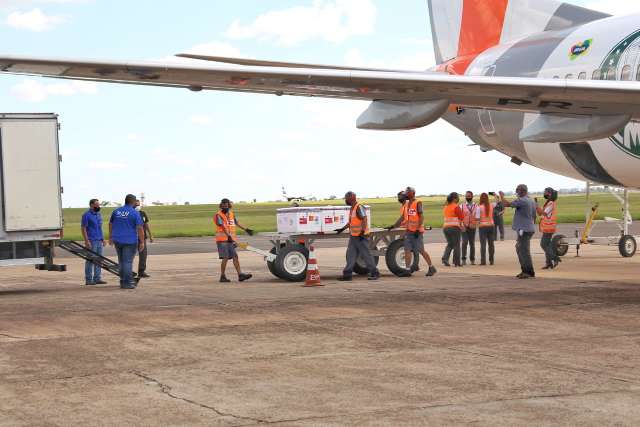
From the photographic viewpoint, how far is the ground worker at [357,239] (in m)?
18.4

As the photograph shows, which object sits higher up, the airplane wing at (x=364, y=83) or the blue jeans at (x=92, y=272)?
the airplane wing at (x=364, y=83)

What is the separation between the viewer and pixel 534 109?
47.9 ft

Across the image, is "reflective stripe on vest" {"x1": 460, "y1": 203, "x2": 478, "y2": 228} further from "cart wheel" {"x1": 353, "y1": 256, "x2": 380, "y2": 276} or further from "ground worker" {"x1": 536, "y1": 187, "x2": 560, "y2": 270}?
"cart wheel" {"x1": 353, "y1": 256, "x2": 380, "y2": 276}

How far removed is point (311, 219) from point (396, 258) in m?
2.05

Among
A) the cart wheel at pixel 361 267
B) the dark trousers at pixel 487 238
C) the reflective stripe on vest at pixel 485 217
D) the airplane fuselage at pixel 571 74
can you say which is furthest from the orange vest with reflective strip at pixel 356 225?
the dark trousers at pixel 487 238

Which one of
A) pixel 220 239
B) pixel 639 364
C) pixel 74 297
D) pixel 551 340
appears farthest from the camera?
pixel 220 239

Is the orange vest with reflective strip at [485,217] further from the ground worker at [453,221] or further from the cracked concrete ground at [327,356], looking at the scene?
the cracked concrete ground at [327,356]

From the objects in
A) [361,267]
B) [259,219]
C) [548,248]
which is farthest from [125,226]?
[259,219]

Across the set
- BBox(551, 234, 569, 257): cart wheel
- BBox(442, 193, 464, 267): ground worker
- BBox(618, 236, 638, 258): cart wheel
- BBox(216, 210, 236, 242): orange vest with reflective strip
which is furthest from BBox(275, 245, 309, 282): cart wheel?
BBox(618, 236, 638, 258): cart wheel

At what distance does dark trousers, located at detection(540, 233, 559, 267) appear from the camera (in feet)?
67.0

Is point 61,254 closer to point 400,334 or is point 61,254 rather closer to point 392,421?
point 400,334

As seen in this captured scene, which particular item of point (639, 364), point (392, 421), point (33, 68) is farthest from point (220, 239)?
point (392, 421)

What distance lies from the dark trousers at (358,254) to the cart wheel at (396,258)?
0.77 meters

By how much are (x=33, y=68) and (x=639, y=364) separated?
25.9 feet
